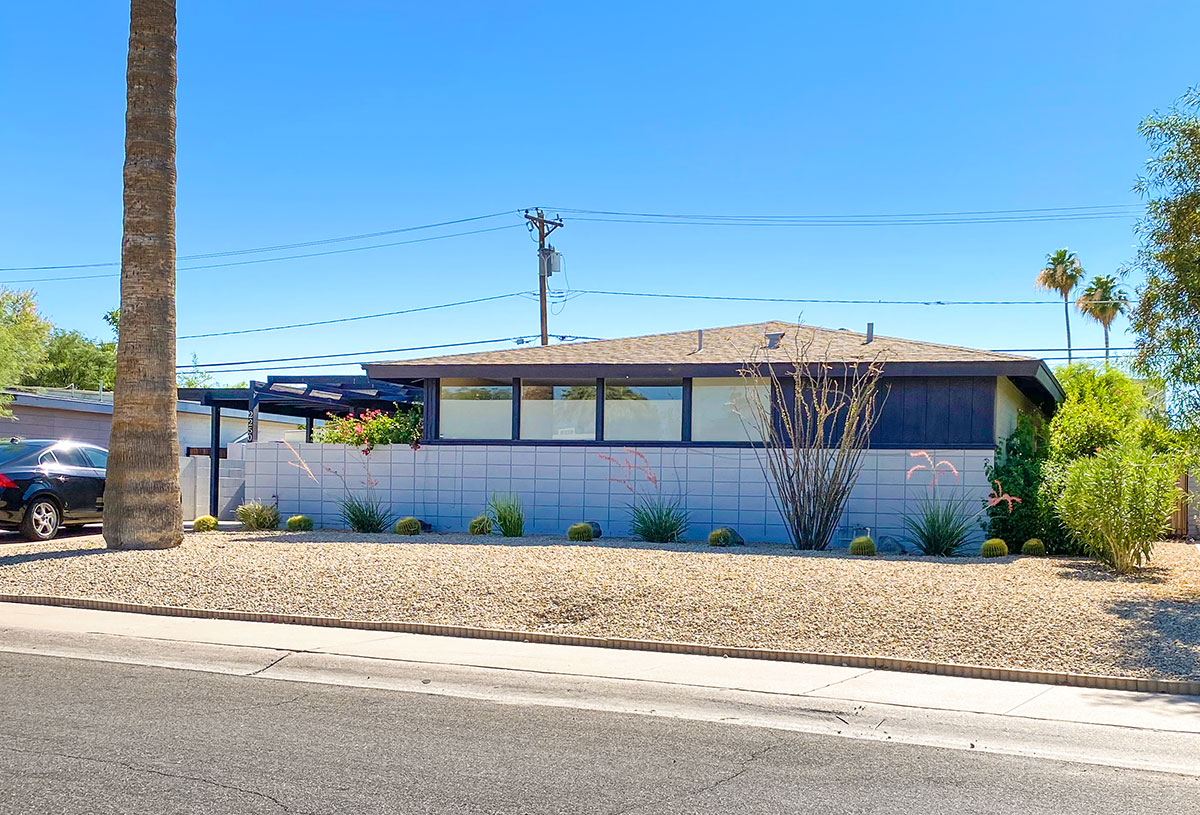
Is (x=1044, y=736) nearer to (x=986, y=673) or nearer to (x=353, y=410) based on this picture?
(x=986, y=673)

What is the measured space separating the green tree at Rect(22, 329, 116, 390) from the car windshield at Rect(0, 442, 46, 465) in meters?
33.5

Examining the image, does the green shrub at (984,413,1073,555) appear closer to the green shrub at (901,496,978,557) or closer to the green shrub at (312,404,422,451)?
the green shrub at (901,496,978,557)

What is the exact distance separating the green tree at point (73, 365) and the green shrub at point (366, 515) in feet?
111

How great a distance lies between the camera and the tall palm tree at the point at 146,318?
15.6 meters

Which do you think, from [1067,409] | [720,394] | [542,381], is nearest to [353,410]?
[542,381]

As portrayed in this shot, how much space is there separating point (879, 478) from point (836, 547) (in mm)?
1335

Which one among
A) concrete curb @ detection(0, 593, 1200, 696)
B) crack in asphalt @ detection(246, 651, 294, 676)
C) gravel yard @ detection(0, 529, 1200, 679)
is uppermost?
gravel yard @ detection(0, 529, 1200, 679)

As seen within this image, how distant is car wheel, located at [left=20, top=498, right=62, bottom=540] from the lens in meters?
18.1

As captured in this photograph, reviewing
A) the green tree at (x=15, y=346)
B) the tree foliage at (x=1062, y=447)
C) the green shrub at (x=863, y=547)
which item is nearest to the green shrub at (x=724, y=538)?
the green shrub at (x=863, y=547)

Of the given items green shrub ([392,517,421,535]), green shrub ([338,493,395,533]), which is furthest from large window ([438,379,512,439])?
green shrub ([392,517,421,535])

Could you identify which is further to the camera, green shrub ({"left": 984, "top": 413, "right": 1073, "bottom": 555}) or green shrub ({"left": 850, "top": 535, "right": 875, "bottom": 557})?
green shrub ({"left": 984, "top": 413, "right": 1073, "bottom": 555})

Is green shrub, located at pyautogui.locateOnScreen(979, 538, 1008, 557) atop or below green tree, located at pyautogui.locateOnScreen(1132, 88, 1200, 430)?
below

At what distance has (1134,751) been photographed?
6980 mm

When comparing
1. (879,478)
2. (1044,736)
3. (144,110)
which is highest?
(144,110)
